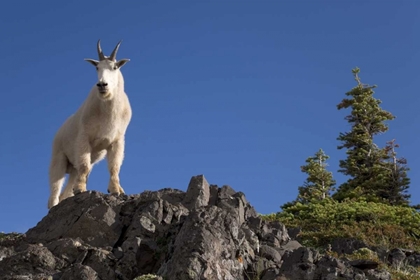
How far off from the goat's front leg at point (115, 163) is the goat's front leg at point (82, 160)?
53cm

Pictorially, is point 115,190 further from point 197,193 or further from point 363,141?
point 363,141

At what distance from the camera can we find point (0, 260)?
10672mm

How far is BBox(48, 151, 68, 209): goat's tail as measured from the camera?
15.1 m

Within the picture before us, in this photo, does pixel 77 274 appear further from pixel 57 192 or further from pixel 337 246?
pixel 337 246

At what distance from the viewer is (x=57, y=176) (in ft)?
49.4

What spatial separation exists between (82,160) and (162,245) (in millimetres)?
3662

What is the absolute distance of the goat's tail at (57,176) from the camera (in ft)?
49.5

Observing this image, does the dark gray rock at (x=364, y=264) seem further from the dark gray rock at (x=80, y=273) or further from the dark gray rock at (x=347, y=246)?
the dark gray rock at (x=80, y=273)

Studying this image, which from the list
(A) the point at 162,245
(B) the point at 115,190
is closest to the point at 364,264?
(A) the point at 162,245

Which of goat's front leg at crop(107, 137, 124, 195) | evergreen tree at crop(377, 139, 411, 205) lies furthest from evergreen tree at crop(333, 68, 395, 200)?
goat's front leg at crop(107, 137, 124, 195)

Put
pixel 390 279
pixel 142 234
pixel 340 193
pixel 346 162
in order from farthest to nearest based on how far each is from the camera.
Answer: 1. pixel 346 162
2. pixel 340 193
3. pixel 142 234
4. pixel 390 279

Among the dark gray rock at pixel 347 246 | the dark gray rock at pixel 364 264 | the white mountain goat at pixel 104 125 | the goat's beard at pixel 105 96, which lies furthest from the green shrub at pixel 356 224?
the goat's beard at pixel 105 96

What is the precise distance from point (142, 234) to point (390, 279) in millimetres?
4790

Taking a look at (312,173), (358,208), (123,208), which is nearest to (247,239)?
(123,208)
